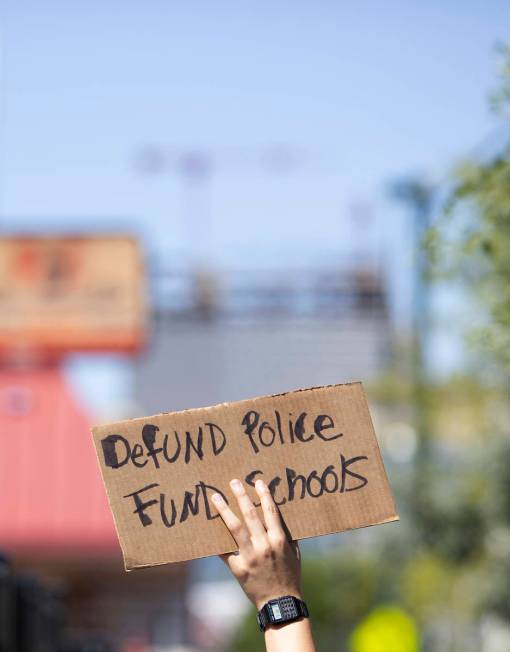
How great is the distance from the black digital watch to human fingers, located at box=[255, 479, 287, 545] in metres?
0.14

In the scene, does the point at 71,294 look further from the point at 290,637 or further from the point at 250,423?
the point at 290,637

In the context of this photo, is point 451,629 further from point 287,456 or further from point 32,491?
point 287,456

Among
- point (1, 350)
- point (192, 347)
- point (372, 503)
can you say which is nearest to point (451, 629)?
point (1, 350)

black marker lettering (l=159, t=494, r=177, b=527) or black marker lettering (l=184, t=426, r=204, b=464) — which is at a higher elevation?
black marker lettering (l=184, t=426, r=204, b=464)

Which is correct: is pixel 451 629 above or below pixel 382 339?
below

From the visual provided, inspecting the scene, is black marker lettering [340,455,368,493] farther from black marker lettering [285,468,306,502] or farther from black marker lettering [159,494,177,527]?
black marker lettering [159,494,177,527]

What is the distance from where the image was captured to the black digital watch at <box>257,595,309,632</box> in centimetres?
302

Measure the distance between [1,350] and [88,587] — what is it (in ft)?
23.1

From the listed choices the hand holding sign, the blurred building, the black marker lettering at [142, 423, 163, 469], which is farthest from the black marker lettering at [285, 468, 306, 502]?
→ the blurred building

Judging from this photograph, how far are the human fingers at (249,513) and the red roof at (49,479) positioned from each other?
23.0 meters

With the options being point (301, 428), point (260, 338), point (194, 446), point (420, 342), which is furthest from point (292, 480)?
point (260, 338)

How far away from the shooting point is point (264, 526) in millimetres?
3201

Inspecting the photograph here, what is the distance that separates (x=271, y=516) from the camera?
3.19m

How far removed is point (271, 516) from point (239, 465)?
27 cm
